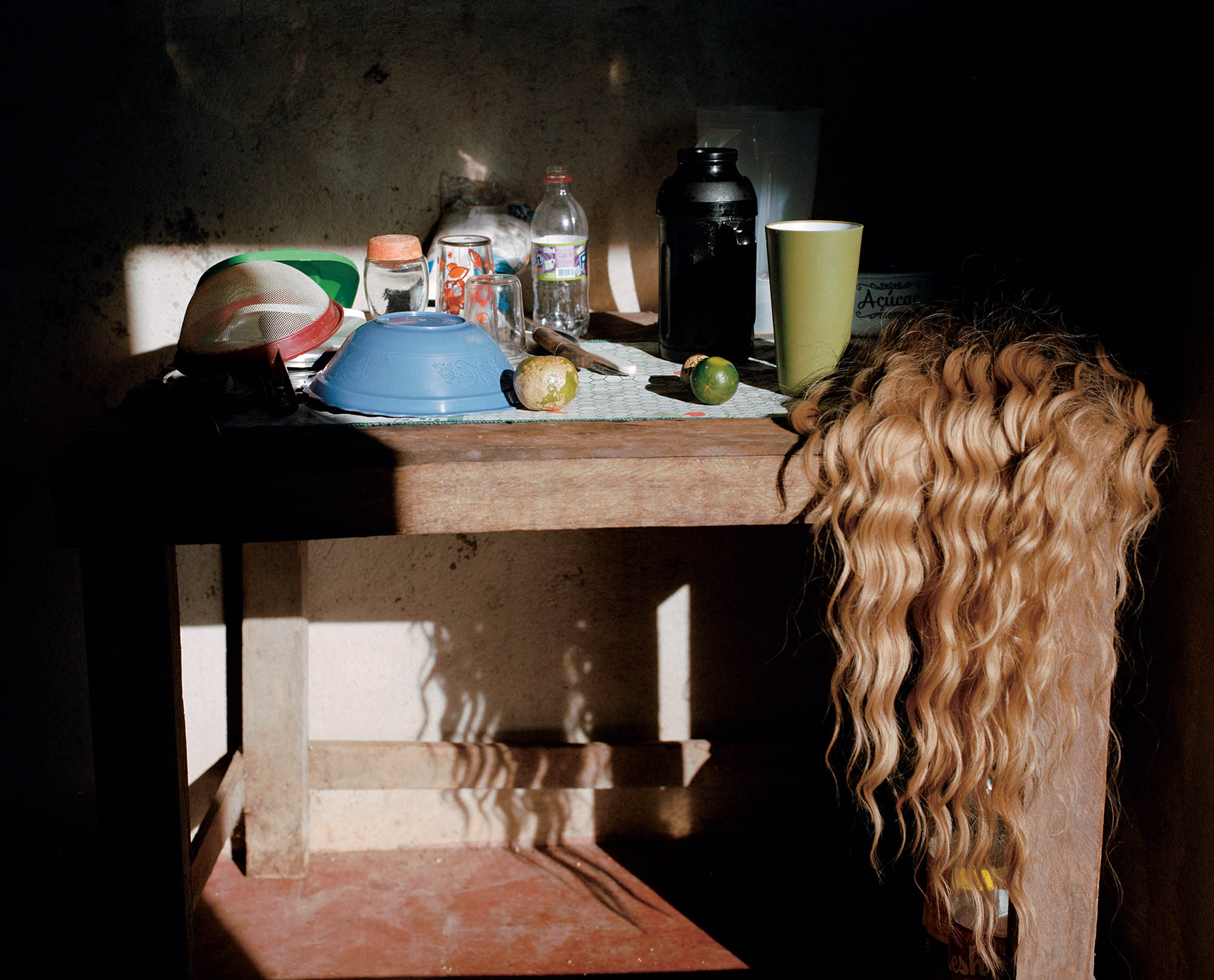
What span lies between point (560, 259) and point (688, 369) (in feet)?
0.95

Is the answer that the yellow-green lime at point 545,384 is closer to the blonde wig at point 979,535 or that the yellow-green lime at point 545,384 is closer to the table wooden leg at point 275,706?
the blonde wig at point 979,535

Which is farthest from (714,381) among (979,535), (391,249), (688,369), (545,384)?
(391,249)

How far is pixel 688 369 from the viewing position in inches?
43.3

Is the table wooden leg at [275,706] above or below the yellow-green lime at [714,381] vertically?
below

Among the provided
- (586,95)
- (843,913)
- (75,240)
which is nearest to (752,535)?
(843,913)

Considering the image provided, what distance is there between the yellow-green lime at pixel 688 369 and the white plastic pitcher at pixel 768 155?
28 cm

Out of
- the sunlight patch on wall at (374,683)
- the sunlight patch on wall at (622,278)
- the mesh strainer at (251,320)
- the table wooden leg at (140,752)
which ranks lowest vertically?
the sunlight patch on wall at (374,683)

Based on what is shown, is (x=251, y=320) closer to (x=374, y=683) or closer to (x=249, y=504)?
(x=249, y=504)

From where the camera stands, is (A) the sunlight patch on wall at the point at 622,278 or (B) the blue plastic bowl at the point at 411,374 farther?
(A) the sunlight patch on wall at the point at 622,278

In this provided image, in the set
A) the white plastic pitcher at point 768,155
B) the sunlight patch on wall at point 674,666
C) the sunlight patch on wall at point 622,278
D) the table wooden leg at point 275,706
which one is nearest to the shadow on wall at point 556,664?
the sunlight patch on wall at point 674,666

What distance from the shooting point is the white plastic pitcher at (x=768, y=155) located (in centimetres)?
136

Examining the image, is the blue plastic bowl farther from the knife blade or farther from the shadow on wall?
the shadow on wall

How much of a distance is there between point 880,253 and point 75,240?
1.21 meters

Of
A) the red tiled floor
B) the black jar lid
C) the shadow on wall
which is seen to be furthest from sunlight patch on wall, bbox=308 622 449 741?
the black jar lid
